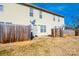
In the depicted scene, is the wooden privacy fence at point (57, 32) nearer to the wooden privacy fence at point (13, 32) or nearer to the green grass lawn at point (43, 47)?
the green grass lawn at point (43, 47)

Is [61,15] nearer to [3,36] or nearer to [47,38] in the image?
[47,38]

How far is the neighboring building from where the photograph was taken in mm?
7730

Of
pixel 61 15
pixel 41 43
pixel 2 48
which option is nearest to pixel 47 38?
pixel 41 43

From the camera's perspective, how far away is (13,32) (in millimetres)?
7770

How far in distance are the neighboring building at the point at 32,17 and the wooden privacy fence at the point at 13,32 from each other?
123 millimetres

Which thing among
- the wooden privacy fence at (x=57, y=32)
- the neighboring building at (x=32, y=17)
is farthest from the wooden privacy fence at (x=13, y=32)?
the wooden privacy fence at (x=57, y=32)

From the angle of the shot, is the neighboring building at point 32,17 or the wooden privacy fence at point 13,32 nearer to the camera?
the wooden privacy fence at point 13,32

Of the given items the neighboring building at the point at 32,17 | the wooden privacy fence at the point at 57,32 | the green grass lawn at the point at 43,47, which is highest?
the neighboring building at the point at 32,17

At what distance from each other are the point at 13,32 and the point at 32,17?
80 centimetres

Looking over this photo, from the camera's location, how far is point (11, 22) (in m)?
7.76

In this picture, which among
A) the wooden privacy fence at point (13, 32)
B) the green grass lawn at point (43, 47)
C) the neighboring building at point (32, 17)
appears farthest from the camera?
the neighboring building at point (32, 17)

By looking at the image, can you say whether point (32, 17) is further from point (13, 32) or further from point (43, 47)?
point (43, 47)

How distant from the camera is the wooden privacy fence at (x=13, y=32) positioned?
7.62 meters

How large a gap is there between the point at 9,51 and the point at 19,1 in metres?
1.38
